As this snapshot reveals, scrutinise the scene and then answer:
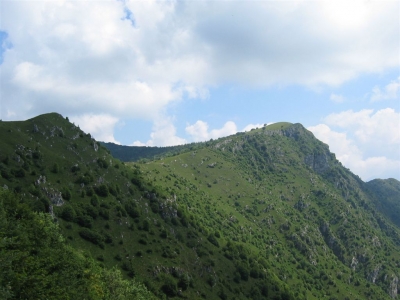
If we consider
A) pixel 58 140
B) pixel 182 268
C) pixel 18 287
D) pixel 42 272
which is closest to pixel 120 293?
pixel 42 272

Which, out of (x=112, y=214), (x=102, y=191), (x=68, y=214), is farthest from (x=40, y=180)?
(x=112, y=214)

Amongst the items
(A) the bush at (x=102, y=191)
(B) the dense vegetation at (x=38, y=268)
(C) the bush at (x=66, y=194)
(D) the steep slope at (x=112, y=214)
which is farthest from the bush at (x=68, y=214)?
(B) the dense vegetation at (x=38, y=268)

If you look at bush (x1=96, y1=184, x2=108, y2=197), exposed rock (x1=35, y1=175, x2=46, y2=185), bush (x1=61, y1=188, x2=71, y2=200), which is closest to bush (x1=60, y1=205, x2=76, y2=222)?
bush (x1=61, y1=188, x2=71, y2=200)

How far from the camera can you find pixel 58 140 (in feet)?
479

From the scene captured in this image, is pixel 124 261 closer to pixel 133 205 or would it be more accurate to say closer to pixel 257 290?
pixel 133 205

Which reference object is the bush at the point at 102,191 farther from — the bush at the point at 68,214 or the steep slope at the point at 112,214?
the bush at the point at 68,214

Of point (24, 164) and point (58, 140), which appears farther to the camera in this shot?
point (58, 140)

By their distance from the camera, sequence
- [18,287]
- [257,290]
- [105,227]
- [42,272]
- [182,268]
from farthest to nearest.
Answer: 1. [257,290]
2. [182,268]
3. [105,227]
4. [42,272]
5. [18,287]

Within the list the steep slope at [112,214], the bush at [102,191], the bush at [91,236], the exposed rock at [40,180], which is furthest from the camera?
the bush at [102,191]

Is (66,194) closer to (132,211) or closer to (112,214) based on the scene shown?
(112,214)

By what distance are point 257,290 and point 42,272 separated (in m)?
129

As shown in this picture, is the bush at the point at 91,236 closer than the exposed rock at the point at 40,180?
Yes

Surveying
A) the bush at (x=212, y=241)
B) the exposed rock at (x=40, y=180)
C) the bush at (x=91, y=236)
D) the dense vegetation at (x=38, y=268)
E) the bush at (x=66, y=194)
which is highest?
the exposed rock at (x=40, y=180)

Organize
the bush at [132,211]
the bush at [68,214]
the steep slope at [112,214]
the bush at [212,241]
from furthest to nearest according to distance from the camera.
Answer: the bush at [212,241] → the bush at [132,211] → the bush at [68,214] → the steep slope at [112,214]
